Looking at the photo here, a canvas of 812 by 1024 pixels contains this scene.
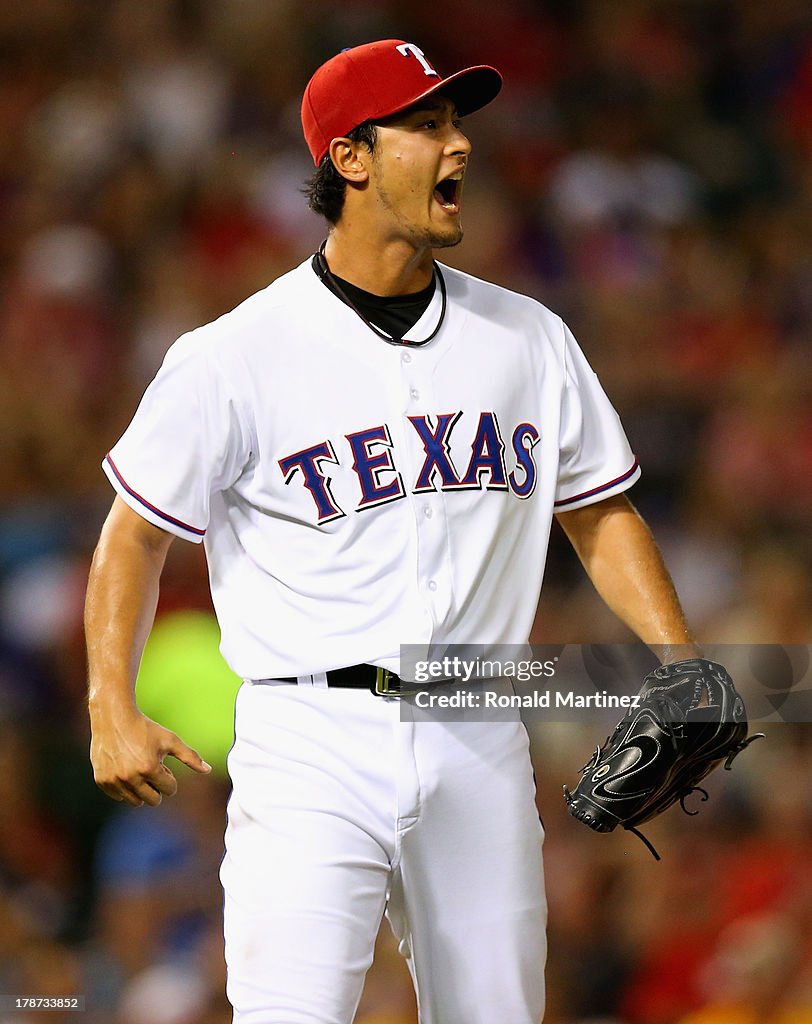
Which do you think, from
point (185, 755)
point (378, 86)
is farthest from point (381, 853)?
point (378, 86)

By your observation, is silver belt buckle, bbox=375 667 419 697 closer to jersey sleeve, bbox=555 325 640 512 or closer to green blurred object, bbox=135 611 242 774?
jersey sleeve, bbox=555 325 640 512

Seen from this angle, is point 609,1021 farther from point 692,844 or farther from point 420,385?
point 420,385

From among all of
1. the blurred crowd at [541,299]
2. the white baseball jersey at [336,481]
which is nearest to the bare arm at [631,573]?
the white baseball jersey at [336,481]

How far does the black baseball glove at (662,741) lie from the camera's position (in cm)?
220

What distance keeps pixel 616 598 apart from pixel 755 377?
286 centimetres

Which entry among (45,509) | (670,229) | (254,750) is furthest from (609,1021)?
(670,229)

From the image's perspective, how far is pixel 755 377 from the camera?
5.05 m

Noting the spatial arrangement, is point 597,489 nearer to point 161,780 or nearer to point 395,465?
point 395,465

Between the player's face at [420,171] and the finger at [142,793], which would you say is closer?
the finger at [142,793]

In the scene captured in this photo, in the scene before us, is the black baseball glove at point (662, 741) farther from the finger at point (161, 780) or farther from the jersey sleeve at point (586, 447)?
the finger at point (161, 780)

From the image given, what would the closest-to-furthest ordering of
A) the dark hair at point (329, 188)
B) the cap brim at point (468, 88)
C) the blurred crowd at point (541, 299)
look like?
the cap brim at point (468, 88), the dark hair at point (329, 188), the blurred crowd at point (541, 299)

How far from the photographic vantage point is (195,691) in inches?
176

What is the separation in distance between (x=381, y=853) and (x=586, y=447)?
28.8 inches

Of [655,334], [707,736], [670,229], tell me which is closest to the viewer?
[707,736]
